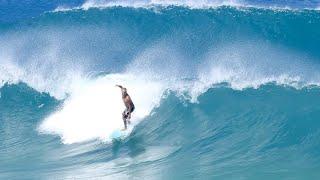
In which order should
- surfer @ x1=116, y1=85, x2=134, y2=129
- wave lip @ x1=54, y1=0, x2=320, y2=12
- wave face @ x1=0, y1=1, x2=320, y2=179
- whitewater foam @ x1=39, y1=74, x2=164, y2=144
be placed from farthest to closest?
1. wave lip @ x1=54, y1=0, x2=320, y2=12
2. whitewater foam @ x1=39, y1=74, x2=164, y2=144
3. surfer @ x1=116, y1=85, x2=134, y2=129
4. wave face @ x1=0, y1=1, x2=320, y2=179

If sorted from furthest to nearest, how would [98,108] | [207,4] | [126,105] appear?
1. [207,4]
2. [98,108]
3. [126,105]

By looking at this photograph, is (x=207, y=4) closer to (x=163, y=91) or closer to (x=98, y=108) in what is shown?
(x=163, y=91)

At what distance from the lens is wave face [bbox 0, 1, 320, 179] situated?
56.9 ft

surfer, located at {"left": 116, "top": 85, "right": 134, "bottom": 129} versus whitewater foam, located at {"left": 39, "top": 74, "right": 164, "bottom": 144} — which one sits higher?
whitewater foam, located at {"left": 39, "top": 74, "right": 164, "bottom": 144}

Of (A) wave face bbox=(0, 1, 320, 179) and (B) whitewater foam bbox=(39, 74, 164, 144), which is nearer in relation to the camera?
(A) wave face bbox=(0, 1, 320, 179)

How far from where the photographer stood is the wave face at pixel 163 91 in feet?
56.9

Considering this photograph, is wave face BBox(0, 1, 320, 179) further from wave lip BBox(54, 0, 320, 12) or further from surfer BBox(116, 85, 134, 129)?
surfer BBox(116, 85, 134, 129)

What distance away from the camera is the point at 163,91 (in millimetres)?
20359

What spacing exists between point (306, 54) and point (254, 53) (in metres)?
1.70

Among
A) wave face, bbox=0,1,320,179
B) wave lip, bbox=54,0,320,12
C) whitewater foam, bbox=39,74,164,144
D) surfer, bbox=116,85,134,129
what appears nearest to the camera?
wave face, bbox=0,1,320,179

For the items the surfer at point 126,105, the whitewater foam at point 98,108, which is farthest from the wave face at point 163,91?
the surfer at point 126,105

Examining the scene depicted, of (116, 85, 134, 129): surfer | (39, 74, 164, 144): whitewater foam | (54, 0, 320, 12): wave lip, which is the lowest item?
(116, 85, 134, 129): surfer

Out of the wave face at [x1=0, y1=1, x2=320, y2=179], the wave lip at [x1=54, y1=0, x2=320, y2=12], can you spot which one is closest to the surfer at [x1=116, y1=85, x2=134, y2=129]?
the wave face at [x1=0, y1=1, x2=320, y2=179]

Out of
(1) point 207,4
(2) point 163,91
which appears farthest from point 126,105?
(1) point 207,4
